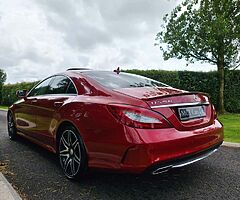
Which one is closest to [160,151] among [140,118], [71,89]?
[140,118]

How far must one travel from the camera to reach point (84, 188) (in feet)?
10.7

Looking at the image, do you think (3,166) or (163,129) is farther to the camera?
(3,166)

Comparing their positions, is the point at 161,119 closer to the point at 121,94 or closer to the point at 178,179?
the point at 121,94

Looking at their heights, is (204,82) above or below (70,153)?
above

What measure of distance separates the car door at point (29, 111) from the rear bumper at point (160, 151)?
2.54 metres

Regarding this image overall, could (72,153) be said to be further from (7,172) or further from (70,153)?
(7,172)

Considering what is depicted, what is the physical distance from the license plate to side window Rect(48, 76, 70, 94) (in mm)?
1775

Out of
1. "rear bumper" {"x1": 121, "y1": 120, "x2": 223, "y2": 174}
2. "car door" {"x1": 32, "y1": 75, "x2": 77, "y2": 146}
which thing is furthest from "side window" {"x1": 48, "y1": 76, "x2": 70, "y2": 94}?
"rear bumper" {"x1": 121, "y1": 120, "x2": 223, "y2": 174}

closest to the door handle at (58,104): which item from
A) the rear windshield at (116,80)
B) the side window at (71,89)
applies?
the side window at (71,89)

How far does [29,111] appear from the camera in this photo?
497cm

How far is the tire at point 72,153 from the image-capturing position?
3312 mm

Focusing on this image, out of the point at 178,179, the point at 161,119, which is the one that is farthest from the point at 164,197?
the point at 161,119

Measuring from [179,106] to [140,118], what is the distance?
1.67ft

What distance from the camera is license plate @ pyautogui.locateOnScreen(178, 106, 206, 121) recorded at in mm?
2985
